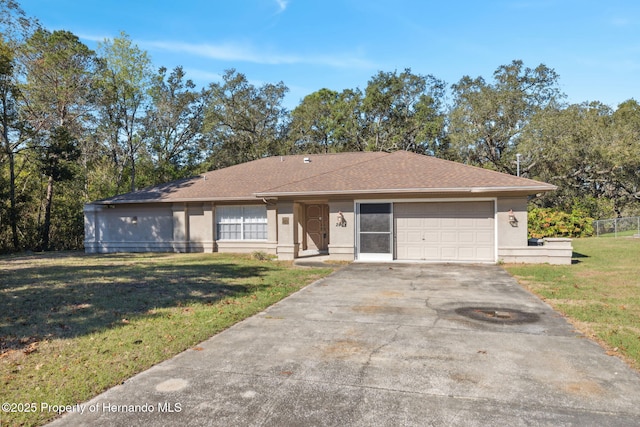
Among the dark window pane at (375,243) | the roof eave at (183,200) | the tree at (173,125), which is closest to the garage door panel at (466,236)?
the dark window pane at (375,243)

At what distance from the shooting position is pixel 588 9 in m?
11.6

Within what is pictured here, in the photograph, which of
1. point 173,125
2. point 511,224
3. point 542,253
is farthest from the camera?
point 173,125

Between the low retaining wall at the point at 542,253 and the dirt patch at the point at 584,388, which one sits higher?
the low retaining wall at the point at 542,253

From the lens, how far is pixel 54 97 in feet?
82.0

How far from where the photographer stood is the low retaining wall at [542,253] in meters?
13.0

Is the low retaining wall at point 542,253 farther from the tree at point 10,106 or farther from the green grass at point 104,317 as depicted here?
the tree at point 10,106

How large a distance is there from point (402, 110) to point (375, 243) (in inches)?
973

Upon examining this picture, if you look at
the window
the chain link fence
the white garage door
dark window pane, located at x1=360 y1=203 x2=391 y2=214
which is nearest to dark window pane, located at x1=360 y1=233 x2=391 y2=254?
the white garage door

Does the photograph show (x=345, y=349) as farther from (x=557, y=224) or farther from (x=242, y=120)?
(x=242, y=120)

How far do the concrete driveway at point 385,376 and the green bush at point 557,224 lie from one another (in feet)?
65.2

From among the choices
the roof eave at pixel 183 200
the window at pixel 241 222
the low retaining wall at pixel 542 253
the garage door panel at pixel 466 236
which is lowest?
the low retaining wall at pixel 542 253

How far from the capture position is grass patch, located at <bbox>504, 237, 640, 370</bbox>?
5541 mm

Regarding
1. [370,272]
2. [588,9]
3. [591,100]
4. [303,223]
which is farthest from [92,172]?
[591,100]

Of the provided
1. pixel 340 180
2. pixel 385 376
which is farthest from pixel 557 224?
pixel 385 376
